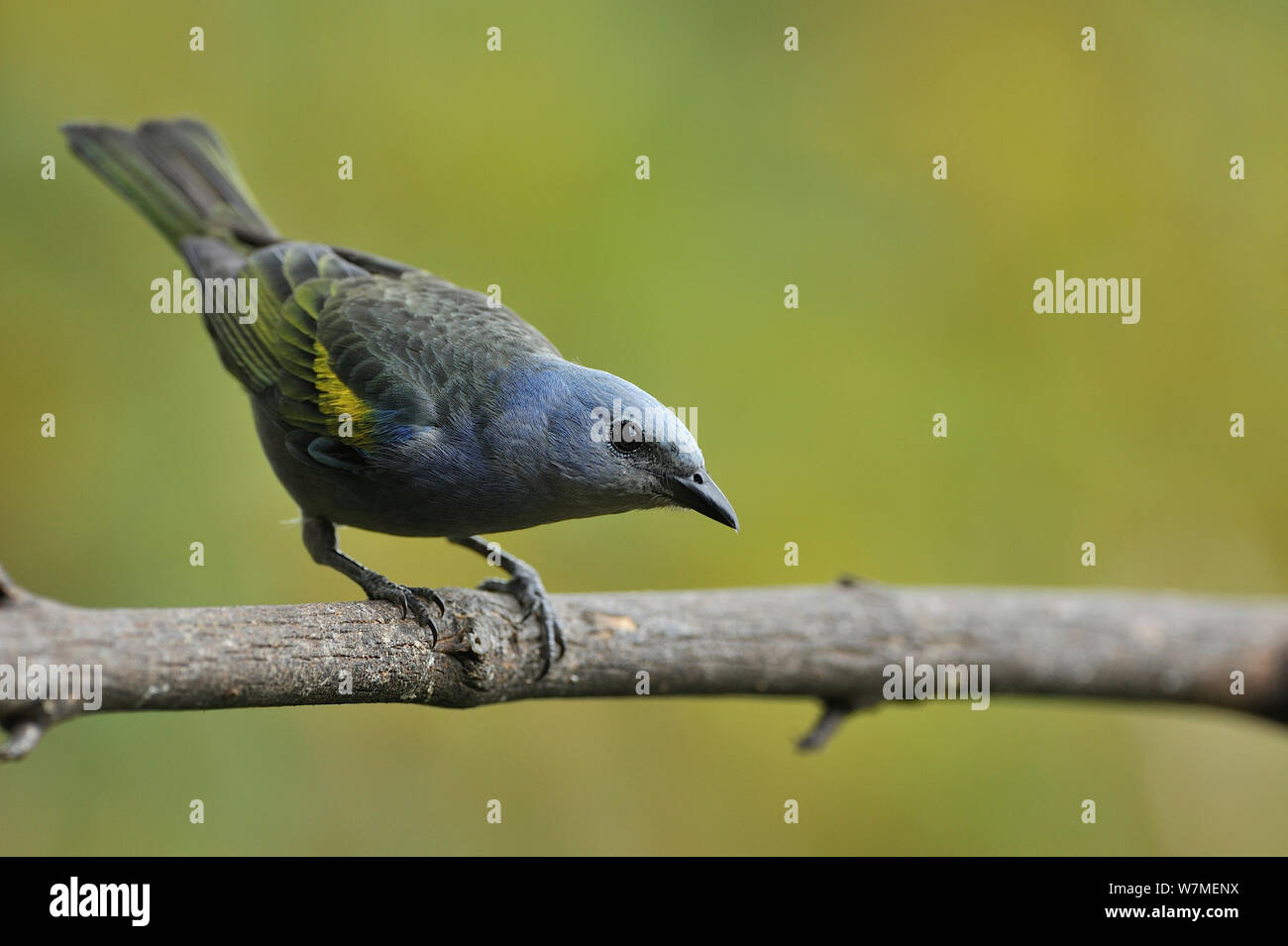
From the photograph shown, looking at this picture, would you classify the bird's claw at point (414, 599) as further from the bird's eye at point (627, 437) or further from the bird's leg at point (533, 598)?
the bird's eye at point (627, 437)

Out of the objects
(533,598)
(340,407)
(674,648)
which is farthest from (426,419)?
(674,648)

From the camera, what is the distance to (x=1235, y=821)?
6.47 metres

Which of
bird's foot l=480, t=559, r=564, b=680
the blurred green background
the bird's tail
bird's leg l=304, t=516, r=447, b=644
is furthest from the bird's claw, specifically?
the blurred green background

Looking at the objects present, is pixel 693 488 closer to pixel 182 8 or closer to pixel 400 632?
pixel 400 632

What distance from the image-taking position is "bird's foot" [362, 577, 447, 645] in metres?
3.40

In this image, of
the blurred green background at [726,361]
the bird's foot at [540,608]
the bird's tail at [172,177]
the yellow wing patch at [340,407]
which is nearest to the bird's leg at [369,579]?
the bird's foot at [540,608]

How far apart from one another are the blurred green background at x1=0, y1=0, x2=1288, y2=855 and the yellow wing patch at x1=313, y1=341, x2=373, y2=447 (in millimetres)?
2014

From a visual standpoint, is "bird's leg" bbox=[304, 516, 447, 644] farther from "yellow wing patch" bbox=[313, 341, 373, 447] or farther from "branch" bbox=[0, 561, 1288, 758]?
"yellow wing patch" bbox=[313, 341, 373, 447]

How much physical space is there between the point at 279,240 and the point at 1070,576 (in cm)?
466

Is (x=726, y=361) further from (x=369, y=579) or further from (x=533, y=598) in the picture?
(x=369, y=579)

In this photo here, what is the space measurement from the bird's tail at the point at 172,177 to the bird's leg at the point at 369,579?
4.32 feet

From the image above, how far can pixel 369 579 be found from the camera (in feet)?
12.3

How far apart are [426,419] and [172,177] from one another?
77.7 inches

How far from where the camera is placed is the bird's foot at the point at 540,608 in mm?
3717
